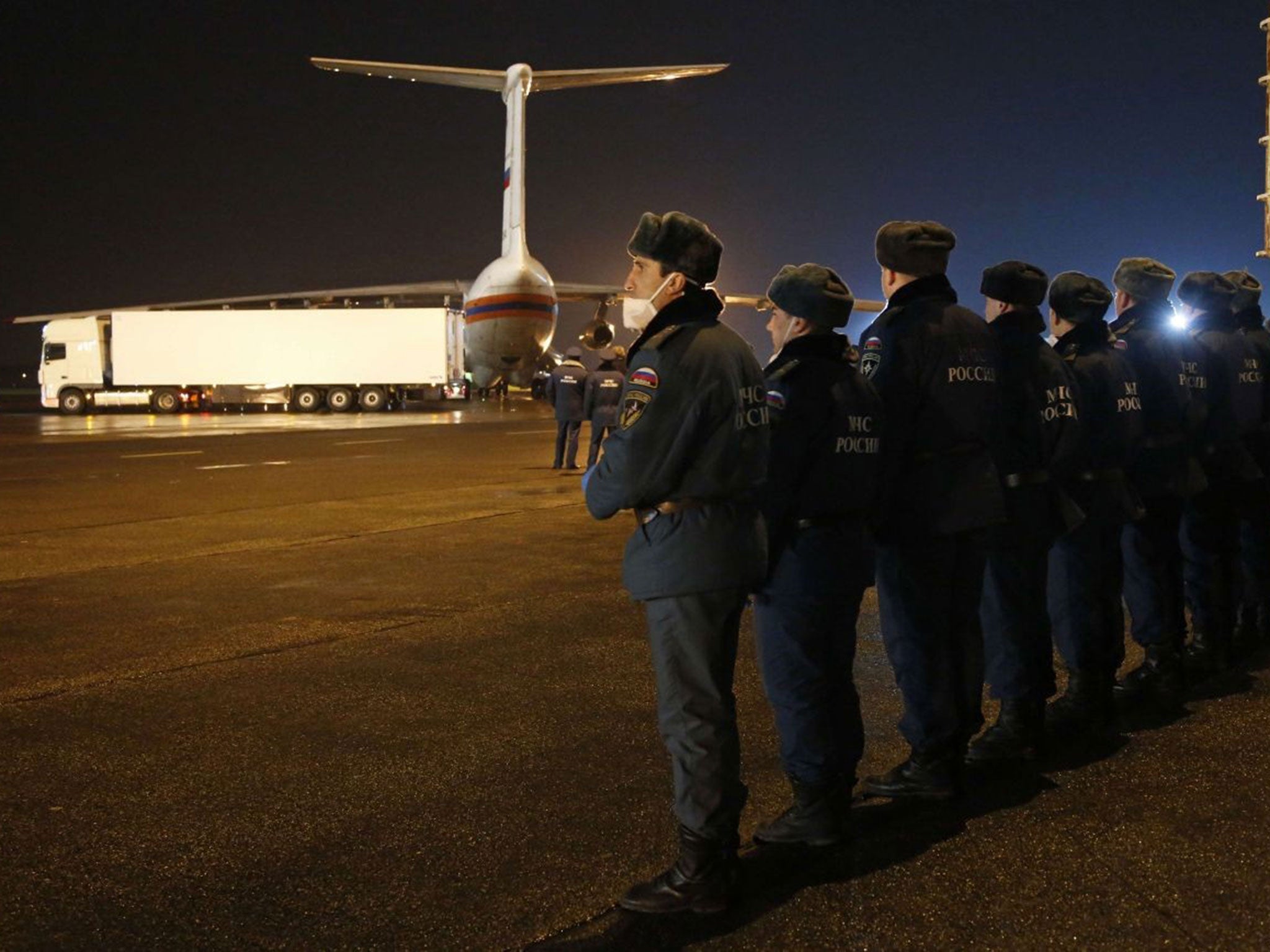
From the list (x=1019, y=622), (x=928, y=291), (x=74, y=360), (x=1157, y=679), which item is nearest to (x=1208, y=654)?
(x=1157, y=679)

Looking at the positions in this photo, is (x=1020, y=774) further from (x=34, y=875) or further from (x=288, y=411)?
(x=288, y=411)

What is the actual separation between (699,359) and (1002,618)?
2.11 meters

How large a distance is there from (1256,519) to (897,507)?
3618mm

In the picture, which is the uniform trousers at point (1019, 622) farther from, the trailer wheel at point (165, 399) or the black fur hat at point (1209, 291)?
the trailer wheel at point (165, 399)

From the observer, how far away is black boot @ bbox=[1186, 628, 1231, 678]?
20.0 feet

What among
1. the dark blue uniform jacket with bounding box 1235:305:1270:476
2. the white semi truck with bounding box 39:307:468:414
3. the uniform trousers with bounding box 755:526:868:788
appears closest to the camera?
the uniform trousers with bounding box 755:526:868:788

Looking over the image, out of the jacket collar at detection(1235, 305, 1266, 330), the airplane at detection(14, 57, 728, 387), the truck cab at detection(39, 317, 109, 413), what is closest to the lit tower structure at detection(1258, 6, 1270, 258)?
the jacket collar at detection(1235, 305, 1266, 330)

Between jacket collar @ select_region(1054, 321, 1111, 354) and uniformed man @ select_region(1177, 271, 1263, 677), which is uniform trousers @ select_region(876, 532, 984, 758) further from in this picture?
uniformed man @ select_region(1177, 271, 1263, 677)

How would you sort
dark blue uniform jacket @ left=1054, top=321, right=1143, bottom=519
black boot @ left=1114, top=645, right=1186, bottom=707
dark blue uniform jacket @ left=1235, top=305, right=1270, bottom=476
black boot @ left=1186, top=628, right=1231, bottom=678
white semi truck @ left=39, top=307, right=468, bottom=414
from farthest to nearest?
white semi truck @ left=39, top=307, right=468, bottom=414, dark blue uniform jacket @ left=1235, top=305, right=1270, bottom=476, black boot @ left=1186, top=628, right=1231, bottom=678, black boot @ left=1114, top=645, right=1186, bottom=707, dark blue uniform jacket @ left=1054, top=321, right=1143, bottom=519

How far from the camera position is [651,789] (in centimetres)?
432

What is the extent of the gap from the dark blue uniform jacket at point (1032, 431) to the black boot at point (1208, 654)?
5.82ft

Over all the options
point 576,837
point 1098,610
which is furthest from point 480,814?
point 1098,610

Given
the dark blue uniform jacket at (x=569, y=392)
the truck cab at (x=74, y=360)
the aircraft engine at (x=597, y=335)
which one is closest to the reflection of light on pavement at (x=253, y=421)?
the truck cab at (x=74, y=360)

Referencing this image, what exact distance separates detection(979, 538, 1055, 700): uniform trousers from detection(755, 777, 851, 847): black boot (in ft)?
3.92
